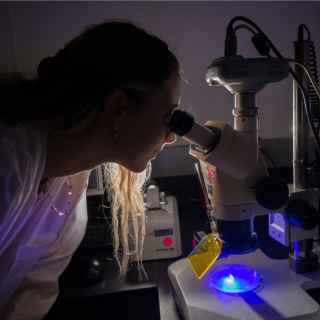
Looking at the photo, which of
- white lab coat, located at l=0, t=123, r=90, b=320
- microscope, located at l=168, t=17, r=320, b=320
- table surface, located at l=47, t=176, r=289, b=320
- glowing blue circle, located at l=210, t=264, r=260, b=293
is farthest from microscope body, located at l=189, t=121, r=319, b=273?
white lab coat, located at l=0, t=123, r=90, b=320

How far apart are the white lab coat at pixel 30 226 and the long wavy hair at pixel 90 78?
7cm

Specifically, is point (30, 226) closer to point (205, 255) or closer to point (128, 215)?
point (128, 215)

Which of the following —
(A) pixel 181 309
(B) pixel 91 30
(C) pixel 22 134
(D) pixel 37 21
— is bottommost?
(A) pixel 181 309

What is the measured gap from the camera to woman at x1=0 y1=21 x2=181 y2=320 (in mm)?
713

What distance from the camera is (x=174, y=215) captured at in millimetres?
1170

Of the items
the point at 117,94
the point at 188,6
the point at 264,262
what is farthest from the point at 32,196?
the point at 188,6

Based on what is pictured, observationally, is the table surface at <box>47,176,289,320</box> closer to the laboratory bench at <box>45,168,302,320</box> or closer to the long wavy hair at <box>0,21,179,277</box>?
the laboratory bench at <box>45,168,302,320</box>

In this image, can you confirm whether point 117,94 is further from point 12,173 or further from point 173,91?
point 12,173

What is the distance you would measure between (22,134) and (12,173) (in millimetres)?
95

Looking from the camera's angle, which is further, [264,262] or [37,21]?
[37,21]

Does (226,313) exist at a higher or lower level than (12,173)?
lower

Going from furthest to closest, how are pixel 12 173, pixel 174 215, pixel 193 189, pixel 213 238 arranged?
pixel 193 189
pixel 174 215
pixel 213 238
pixel 12 173

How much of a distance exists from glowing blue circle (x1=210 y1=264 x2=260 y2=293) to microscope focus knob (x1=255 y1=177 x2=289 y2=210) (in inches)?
9.1

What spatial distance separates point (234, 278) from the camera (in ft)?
2.74
